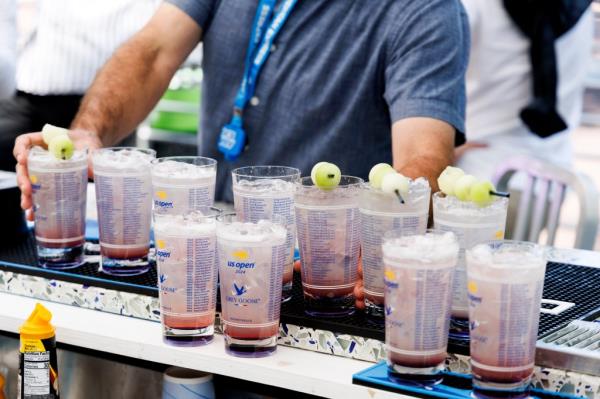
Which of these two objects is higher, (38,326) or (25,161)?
(25,161)

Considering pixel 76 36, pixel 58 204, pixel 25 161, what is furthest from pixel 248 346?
pixel 76 36

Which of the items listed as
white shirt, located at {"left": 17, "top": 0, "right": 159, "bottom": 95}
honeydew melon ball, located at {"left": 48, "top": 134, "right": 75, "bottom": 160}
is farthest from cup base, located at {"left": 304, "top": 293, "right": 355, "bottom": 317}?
white shirt, located at {"left": 17, "top": 0, "right": 159, "bottom": 95}

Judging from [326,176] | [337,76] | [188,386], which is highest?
[337,76]

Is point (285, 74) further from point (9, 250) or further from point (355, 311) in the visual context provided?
point (355, 311)

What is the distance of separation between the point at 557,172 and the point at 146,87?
1.31 metres

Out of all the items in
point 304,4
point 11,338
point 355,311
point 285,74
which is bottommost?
point 11,338

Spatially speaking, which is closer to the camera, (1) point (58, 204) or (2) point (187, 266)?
(2) point (187, 266)

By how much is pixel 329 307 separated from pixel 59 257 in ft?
1.85

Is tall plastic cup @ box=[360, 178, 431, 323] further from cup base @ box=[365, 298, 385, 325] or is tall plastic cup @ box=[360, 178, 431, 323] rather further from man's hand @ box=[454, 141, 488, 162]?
man's hand @ box=[454, 141, 488, 162]

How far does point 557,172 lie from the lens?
10.3ft

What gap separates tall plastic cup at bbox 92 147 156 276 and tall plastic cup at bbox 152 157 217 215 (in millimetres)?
63

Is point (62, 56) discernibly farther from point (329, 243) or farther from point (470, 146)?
point (329, 243)

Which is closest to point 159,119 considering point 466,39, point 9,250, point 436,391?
point 466,39

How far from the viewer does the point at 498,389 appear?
1.39 metres
